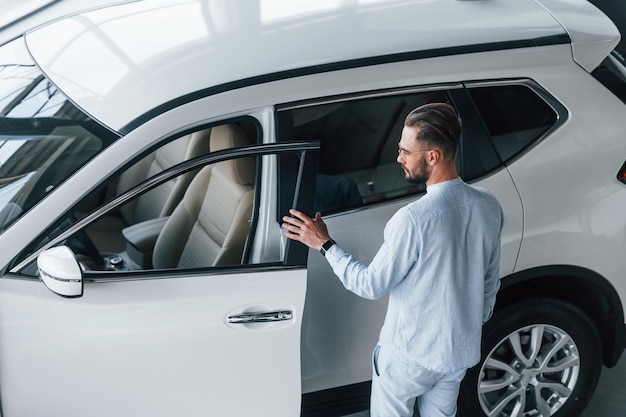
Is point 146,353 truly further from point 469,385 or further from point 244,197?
point 469,385

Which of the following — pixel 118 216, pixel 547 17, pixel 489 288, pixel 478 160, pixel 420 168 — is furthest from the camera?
pixel 118 216

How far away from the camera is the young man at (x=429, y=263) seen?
2.69m

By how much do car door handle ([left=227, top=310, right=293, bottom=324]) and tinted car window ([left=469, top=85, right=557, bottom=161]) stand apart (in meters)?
1.04

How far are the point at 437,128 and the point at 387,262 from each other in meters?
0.45

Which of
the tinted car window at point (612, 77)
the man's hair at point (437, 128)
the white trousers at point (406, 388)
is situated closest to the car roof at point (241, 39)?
the tinted car window at point (612, 77)

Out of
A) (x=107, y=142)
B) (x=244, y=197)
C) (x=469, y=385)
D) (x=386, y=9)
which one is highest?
(x=386, y=9)

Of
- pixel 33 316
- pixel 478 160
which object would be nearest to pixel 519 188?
pixel 478 160

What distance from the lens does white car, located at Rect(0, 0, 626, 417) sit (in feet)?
9.28

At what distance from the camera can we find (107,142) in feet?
9.29

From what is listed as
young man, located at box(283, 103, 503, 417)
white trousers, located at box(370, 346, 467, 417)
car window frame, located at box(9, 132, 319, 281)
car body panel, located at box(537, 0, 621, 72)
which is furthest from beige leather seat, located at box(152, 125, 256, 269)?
car body panel, located at box(537, 0, 621, 72)

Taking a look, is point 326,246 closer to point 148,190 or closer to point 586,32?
point 148,190

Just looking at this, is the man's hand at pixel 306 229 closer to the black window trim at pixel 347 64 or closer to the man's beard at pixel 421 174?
the man's beard at pixel 421 174

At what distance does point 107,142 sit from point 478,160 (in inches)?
54.1

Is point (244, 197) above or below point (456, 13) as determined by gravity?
below
